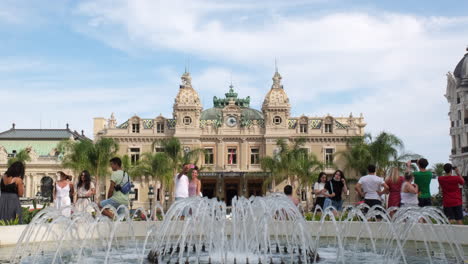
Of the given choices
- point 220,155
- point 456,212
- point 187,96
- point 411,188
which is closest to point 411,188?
point 411,188

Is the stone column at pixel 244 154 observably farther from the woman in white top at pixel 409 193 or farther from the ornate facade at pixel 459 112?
the woman in white top at pixel 409 193

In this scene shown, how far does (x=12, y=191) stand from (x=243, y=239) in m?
5.02

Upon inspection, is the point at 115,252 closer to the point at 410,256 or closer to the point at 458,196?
the point at 410,256

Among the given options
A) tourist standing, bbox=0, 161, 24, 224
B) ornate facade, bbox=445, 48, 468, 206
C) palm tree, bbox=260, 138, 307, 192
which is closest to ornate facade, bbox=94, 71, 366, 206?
palm tree, bbox=260, 138, 307, 192

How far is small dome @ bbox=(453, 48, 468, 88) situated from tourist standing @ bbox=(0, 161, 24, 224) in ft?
154

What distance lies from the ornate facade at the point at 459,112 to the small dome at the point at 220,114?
19559 mm

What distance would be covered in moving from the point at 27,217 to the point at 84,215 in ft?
11.3

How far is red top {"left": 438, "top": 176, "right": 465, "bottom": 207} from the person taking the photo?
1237 centimetres

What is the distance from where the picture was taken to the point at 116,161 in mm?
11531

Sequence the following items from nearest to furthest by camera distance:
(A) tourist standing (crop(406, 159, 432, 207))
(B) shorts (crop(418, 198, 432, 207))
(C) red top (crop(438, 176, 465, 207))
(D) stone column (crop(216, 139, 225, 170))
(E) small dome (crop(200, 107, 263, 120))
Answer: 1. (C) red top (crop(438, 176, 465, 207))
2. (A) tourist standing (crop(406, 159, 432, 207))
3. (B) shorts (crop(418, 198, 432, 207))
4. (D) stone column (crop(216, 139, 225, 170))
5. (E) small dome (crop(200, 107, 263, 120))

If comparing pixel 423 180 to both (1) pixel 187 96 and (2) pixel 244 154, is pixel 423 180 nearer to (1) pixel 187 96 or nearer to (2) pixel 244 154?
(2) pixel 244 154

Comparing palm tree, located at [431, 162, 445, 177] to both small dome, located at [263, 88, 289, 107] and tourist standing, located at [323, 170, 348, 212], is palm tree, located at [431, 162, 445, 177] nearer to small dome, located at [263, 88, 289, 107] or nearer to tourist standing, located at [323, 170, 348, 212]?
small dome, located at [263, 88, 289, 107]

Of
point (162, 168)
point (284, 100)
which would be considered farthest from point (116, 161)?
point (284, 100)

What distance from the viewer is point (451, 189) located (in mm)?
12523
